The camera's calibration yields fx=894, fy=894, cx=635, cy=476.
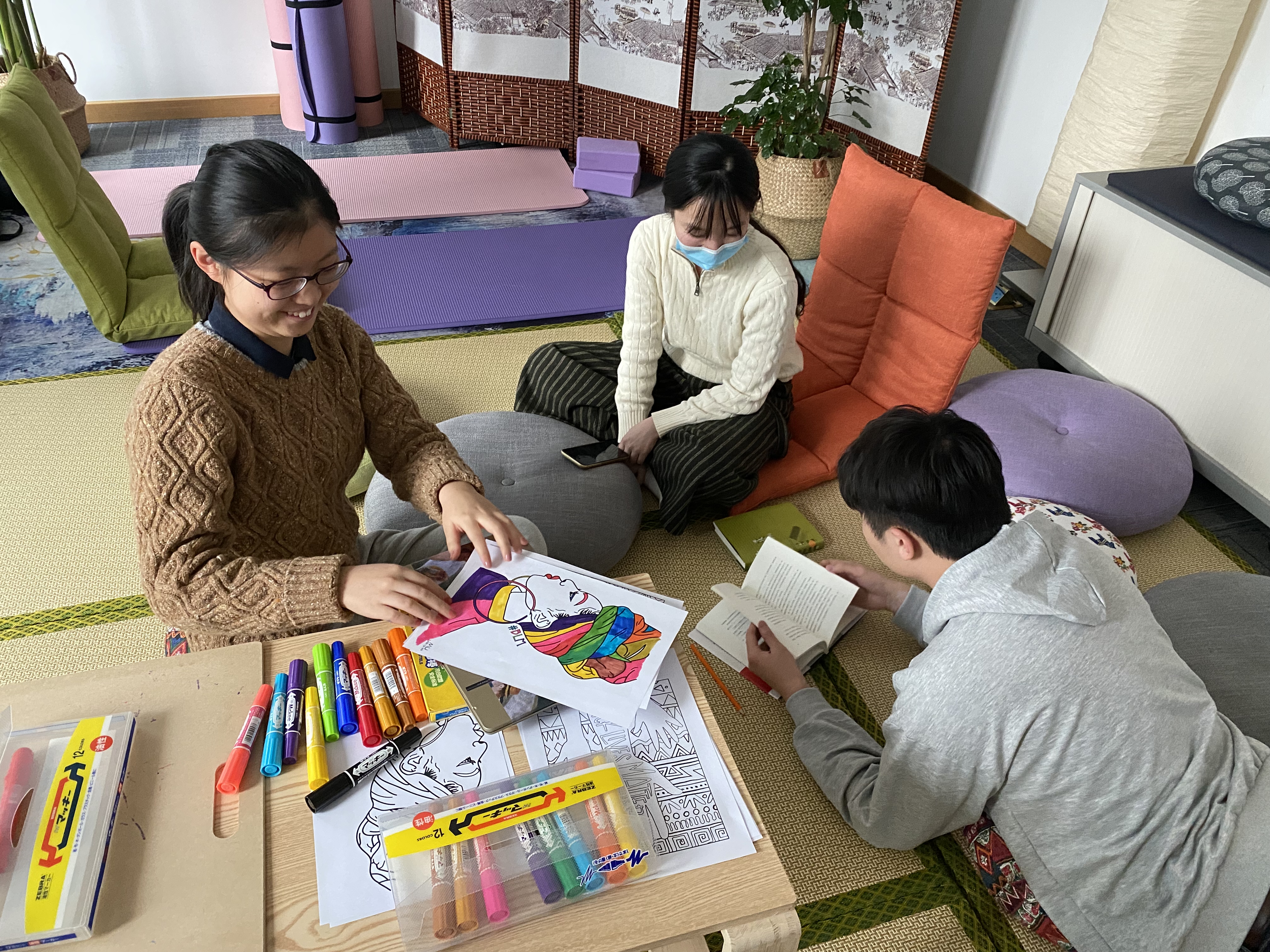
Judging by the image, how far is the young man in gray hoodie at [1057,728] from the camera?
1.18 m

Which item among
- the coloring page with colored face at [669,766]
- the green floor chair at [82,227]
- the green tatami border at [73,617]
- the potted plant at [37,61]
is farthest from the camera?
the potted plant at [37,61]

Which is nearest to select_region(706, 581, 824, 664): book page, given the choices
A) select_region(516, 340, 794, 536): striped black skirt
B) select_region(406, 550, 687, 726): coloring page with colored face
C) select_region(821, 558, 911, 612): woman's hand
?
select_region(821, 558, 911, 612): woman's hand

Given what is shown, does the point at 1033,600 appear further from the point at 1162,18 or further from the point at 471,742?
the point at 1162,18

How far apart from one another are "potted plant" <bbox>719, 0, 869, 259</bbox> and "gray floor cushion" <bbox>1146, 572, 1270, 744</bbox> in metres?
1.79

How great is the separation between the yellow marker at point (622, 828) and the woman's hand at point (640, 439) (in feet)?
4.28

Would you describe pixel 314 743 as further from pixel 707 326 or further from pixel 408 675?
pixel 707 326

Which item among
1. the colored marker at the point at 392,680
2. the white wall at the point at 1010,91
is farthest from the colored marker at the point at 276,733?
the white wall at the point at 1010,91

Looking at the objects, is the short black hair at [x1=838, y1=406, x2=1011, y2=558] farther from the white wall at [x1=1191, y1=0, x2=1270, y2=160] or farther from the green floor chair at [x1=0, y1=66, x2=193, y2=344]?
the white wall at [x1=1191, y1=0, x2=1270, y2=160]

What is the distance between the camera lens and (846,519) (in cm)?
228

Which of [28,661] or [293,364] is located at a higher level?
[293,364]

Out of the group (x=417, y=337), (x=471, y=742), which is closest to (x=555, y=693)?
(x=471, y=742)

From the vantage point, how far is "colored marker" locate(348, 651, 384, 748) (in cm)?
101

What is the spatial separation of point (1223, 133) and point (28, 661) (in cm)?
351

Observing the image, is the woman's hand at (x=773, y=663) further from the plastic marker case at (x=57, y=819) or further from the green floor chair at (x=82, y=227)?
the green floor chair at (x=82, y=227)
